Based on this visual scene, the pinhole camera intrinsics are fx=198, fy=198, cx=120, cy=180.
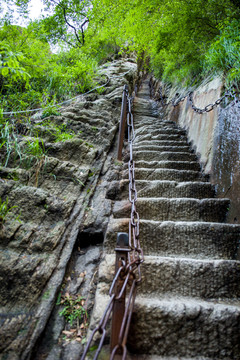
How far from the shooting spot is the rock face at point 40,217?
1392mm

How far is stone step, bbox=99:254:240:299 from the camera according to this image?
158 centimetres

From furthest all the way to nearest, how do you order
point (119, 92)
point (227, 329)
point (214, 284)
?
point (119, 92) < point (214, 284) < point (227, 329)

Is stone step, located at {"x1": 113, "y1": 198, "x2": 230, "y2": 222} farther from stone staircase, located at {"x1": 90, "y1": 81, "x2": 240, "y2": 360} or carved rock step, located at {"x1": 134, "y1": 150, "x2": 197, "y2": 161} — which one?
carved rock step, located at {"x1": 134, "y1": 150, "x2": 197, "y2": 161}

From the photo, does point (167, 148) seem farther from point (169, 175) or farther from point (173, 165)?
point (169, 175)

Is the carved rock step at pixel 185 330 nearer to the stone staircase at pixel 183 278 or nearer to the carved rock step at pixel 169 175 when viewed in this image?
the stone staircase at pixel 183 278

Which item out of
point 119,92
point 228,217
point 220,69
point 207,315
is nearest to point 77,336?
point 207,315

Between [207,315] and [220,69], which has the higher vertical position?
[220,69]

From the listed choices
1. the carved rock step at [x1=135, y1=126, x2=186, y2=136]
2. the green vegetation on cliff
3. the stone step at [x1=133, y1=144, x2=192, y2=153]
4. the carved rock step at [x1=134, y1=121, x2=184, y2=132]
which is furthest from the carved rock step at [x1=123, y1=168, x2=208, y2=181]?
the carved rock step at [x1=134, y1=121, x2=184, y2=132]

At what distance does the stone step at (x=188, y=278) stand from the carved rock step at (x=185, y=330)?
0.19 metres

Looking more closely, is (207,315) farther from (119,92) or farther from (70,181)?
(119,92)

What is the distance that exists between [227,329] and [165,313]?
1.36ft

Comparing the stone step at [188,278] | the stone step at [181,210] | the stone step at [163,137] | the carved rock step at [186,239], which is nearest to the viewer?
the stone step at [188,278]

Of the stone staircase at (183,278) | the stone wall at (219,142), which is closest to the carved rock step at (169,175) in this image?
the stone wall at (219,142)

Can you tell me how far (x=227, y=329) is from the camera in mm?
1319
